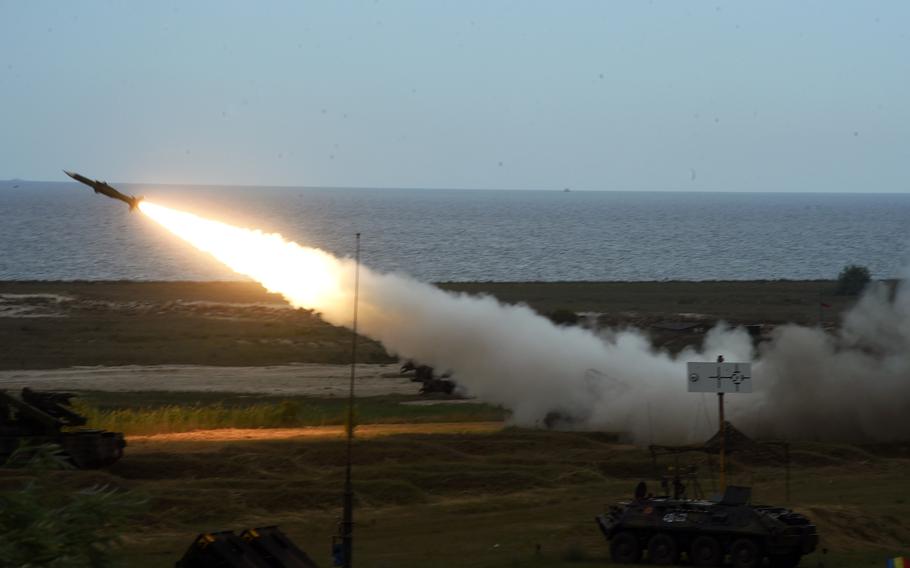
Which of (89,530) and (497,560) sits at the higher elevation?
(89,530)

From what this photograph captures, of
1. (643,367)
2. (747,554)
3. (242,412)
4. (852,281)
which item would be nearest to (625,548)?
(747,554)

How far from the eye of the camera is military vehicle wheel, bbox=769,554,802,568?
23.9 metres

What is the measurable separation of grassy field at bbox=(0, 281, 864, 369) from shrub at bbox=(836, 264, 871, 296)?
4.88 ft

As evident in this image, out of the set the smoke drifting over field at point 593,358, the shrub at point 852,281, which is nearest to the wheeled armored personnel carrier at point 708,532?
the smoke drifting over field at point 593,358

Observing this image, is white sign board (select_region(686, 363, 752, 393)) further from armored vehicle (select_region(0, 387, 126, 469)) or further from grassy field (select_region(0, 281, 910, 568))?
armored vehicle (select_region(0, 387, 126, 469))

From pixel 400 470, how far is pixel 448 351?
28.5 ft

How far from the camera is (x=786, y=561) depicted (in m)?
24.0

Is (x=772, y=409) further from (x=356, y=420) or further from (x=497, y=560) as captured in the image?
(x=497, y=560)

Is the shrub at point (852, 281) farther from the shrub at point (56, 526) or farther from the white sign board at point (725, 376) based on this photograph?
the shrub at point (56, 526)

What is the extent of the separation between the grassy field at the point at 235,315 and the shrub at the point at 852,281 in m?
1.49

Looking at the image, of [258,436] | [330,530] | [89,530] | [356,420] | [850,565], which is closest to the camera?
[89,530]

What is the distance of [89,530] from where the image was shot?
15734 mm

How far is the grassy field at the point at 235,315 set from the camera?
63344mm

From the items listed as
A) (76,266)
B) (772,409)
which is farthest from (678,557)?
(76,266)
